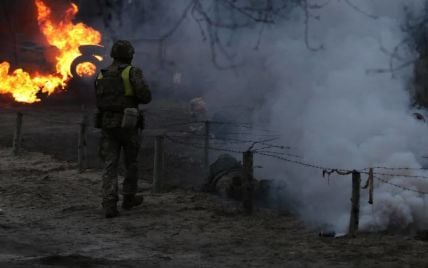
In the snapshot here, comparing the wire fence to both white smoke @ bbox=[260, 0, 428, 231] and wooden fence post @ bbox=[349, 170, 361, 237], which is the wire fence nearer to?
white smoke @ bbox=[260, 0, 428, 231]

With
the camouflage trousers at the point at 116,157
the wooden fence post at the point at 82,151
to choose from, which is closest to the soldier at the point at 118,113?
the camouflage trousers at the point at 116,157

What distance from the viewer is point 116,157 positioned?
6.16 metres

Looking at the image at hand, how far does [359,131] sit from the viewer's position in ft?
20.9

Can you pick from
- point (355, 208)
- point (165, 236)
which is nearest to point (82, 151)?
point (165, 236)

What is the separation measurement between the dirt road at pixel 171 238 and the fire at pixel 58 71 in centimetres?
1123

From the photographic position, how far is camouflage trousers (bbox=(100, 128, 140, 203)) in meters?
6.00

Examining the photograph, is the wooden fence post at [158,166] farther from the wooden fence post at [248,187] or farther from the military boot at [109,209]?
the wooden fence post at [248,187]

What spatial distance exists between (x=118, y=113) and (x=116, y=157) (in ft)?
1.57

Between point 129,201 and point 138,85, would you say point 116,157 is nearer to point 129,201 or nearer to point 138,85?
point 129,201

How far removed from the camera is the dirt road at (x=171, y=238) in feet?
14.4

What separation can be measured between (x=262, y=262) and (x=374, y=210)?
1.53 m

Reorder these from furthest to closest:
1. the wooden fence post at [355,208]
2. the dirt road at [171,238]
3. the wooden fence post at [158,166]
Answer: the wooden fence post at [158,166]
the wooden fence post at [355,208]
the dirt road at [171,238]

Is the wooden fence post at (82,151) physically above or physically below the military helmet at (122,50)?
below

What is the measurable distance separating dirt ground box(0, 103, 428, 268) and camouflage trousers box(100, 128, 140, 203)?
0.94 feet
